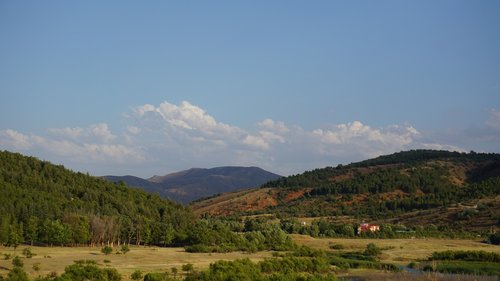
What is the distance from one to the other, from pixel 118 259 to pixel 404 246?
53947mm

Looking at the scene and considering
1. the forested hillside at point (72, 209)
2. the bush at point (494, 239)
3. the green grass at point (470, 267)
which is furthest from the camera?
the bush at point (494, 239)

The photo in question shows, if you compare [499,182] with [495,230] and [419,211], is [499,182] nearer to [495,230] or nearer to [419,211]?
[419,211]

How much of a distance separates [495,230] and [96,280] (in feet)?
335

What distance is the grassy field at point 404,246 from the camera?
9550 cm

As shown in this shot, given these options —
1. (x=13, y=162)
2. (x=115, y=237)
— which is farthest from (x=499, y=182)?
(x=13, y=162)

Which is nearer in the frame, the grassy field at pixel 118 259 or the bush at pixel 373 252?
the grassy field at pixel 118 259

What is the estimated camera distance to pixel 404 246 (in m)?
108

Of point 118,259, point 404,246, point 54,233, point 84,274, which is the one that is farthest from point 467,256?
point 54,233

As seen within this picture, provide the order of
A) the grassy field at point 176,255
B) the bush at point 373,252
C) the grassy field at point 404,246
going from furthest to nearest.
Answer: the bush at point 373,252, the grassy field at point 404,246, the grassy field at point 176,255

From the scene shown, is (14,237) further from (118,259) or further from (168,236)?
(168,236)

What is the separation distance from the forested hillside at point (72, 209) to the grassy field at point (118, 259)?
14.9 ft

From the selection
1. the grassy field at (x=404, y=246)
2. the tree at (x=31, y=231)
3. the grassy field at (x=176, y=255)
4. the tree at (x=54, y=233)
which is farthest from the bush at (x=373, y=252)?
the tree at (x=31, y=231)

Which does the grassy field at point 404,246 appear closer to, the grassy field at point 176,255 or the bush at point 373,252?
the grassy field at point 176,255

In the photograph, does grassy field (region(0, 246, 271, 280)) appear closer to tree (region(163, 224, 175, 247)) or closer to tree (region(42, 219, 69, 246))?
tree (region(42, 219, 69, 246))
